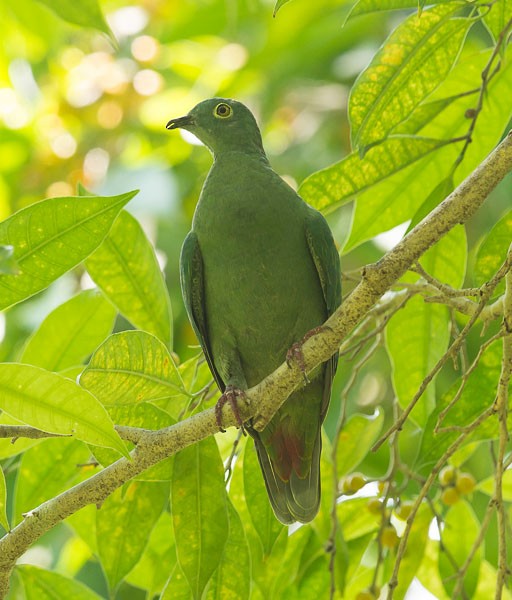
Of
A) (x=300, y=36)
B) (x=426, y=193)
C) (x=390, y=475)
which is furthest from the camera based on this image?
(x=300, y=36)

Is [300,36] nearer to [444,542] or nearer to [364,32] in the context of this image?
[364,32]

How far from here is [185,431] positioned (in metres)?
2.58

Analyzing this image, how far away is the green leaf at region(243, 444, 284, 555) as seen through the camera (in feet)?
9.92

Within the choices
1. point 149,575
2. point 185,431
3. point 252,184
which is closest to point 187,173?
point 252,184

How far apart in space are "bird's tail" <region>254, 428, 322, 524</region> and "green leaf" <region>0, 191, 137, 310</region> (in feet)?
3.63

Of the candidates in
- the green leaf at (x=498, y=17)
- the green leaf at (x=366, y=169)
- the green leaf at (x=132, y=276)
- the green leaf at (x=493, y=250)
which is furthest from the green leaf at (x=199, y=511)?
the green leaf at (x=498, y=17)

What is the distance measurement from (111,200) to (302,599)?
1.62 metres

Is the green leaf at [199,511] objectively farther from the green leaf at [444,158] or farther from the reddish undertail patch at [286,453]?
the green leaf at [444,158]

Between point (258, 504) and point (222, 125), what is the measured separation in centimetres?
170

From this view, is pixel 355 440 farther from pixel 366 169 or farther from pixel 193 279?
pixel 366 169

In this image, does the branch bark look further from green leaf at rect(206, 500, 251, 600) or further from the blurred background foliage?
the blurred background foliage

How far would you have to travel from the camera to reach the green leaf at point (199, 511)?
2693 mm

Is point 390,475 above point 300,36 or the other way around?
the other way around

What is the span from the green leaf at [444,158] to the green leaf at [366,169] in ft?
0.37
